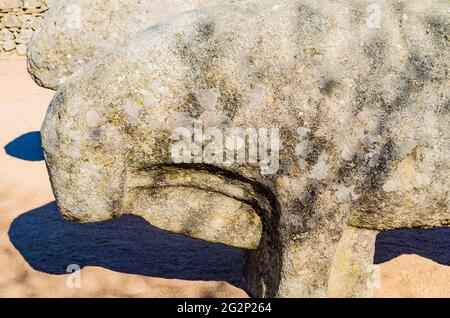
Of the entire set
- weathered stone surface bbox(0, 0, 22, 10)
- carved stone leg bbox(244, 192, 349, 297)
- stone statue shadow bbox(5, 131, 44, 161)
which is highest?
weathered stone surface bbox(0, 0, 22, 10)

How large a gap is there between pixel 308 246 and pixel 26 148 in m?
4.40

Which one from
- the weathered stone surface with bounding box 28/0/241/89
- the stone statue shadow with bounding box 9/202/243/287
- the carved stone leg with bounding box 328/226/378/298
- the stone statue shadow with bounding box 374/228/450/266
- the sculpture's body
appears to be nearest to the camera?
the sculpture's body

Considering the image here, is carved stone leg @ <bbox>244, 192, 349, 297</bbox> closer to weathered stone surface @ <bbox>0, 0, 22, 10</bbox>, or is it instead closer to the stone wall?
the stone wall

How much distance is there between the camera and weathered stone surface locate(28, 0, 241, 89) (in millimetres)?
3930

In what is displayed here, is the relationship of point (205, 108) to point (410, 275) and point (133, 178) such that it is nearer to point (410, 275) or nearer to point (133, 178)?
point (133, 178)

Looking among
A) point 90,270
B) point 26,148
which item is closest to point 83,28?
point 90,270

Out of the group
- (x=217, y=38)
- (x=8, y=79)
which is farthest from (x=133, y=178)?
(x=8, y=79)

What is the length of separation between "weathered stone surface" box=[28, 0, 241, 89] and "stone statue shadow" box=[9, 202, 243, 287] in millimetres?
1144

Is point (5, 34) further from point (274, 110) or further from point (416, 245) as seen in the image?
point (274, 110)

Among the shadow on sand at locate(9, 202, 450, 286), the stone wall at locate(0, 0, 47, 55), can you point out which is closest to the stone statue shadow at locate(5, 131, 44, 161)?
the shadow on sand at locate(9, 202, 450, 286)

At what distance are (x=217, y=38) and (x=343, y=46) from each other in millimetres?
569

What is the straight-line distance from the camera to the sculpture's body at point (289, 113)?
7.95ft

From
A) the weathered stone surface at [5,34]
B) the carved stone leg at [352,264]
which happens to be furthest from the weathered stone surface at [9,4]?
the carved stone leg at [352,264]

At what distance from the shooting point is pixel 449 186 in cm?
265
